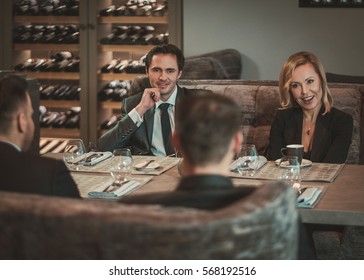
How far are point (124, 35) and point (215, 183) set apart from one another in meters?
5.76

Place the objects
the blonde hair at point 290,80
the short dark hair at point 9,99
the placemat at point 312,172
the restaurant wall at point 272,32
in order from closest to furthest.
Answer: the short dark hair at point 9,99 < the placemat at point 312,172 < the blonde hair at point 290,80 < the restaurant wall at point 272,32

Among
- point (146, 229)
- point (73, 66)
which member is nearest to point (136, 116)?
point (146, 229)

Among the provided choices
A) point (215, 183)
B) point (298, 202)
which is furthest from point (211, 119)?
point (298, 202)

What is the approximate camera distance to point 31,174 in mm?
2289

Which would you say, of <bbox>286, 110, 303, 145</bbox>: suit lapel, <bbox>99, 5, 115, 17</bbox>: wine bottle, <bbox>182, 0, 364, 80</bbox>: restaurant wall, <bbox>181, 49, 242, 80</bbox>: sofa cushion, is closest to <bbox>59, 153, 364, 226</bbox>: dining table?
<bbox>286, 110, 303, 145</bbox>: suit lapel

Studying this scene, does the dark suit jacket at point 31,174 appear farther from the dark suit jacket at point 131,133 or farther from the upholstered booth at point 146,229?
the dark suit jacket at point 131,133

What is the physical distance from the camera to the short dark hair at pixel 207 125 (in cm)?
185

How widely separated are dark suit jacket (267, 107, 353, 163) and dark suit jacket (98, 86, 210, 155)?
547mm

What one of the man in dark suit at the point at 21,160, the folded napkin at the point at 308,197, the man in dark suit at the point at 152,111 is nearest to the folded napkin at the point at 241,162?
the folded napkin at the point at 308,197

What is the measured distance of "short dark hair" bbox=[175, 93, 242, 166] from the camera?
6.06 ft

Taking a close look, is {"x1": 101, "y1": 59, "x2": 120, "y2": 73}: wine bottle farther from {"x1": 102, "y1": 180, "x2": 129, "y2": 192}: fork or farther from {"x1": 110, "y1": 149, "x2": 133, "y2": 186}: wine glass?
{"x1": 102, "y1": 180, "x2": 129, "y2": 192}: fork

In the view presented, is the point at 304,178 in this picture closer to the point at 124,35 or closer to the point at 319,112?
the point at 319,112

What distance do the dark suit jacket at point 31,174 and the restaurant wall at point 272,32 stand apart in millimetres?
4871
